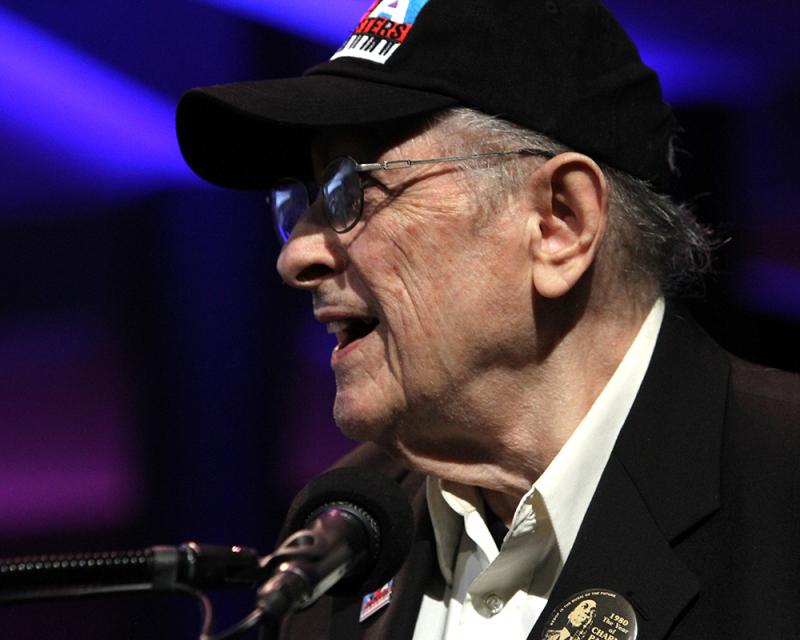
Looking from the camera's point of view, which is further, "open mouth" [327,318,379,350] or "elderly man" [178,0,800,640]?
"open mouth" [327,318,379,350]

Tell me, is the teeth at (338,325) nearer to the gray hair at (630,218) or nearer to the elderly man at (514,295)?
the elderly man at (514,295)

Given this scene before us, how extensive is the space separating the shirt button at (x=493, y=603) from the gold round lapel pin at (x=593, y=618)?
168 millimetres

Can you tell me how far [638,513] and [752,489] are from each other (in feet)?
0.52

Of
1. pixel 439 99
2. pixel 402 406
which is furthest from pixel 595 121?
pixel 402 406

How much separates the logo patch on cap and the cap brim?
0.17ft

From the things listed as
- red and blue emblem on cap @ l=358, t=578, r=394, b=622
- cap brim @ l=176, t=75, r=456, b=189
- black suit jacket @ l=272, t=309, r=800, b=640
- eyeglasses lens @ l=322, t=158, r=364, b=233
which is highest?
cap brim @ l=176, t=75, r=456, b=189

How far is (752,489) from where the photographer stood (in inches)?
62.8

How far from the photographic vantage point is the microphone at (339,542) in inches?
45.9

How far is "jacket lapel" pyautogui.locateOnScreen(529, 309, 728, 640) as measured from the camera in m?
1.54

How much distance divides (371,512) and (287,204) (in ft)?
2.35

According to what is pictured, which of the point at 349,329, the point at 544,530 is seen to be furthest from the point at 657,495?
the point at 349,329

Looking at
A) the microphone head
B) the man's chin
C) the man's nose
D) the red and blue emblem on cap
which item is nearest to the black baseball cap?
the man's nose

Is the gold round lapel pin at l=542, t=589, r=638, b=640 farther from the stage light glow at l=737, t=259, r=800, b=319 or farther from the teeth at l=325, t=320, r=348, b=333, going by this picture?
the stage light glow at l=737, t=259, r=800, b=319

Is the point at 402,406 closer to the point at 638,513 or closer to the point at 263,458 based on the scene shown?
the point at 638,513
